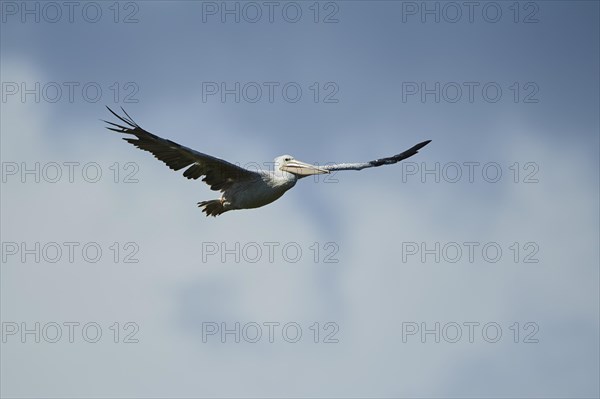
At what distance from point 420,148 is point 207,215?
22.0 ft

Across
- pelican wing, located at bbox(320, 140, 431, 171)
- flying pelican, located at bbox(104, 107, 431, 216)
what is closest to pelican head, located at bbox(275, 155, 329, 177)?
flying pelican, located at bbox(104, 107, 431, 216)

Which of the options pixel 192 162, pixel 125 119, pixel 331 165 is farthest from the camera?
pixel 331 165

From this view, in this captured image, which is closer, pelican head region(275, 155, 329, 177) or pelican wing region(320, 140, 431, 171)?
pelican head region(275, 155, 329, 177)

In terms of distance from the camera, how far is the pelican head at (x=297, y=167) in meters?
22.6

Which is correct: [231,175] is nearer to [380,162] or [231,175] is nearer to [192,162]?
[192,162]

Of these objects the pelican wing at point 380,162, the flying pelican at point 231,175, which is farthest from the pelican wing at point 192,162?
the pelican wing at point 380,162

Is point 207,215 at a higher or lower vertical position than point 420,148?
lower

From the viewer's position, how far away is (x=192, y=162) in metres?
22.2

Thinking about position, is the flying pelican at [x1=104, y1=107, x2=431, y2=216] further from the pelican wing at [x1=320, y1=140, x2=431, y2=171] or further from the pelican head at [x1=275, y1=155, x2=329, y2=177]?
the pelican wing at [x1=320, y1=140, x2=431, y2=171]

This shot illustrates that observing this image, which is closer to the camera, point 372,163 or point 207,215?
point 207,215

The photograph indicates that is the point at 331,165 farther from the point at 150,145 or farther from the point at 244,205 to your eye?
the point at 150,145

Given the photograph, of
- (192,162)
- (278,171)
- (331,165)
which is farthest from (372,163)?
(192,162)

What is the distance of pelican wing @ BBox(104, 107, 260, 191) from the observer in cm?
2125

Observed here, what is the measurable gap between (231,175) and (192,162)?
97 centimetres
